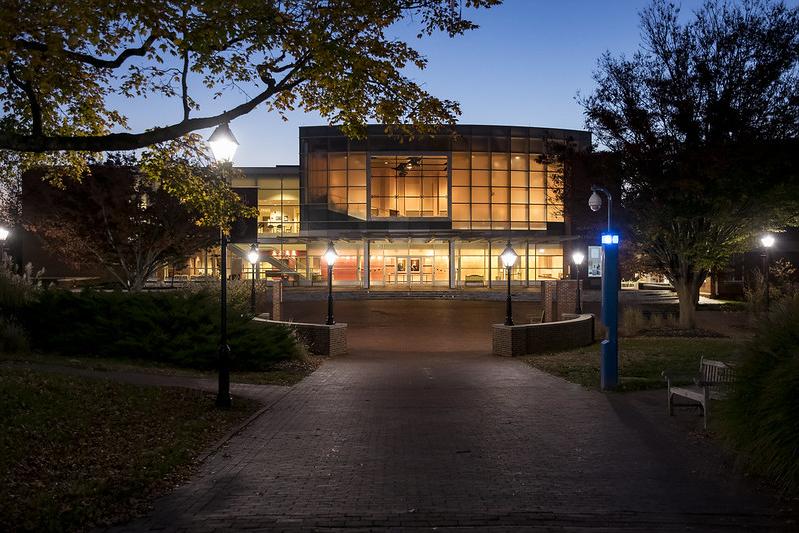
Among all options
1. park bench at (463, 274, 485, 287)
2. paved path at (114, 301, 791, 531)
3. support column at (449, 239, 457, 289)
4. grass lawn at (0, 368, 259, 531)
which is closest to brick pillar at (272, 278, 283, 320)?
paved path at (114, 301, 791, 531)

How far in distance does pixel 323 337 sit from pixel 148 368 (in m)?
6.55

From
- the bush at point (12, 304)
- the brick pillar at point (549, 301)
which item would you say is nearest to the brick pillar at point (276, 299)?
the bush at point (12, 304)

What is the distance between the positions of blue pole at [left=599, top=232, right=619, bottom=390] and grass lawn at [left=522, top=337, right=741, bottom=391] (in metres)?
0.31

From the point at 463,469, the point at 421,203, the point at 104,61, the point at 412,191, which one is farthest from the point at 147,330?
the point at 421,203

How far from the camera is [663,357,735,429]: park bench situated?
31.1 feet

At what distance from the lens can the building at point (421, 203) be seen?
2256 inches

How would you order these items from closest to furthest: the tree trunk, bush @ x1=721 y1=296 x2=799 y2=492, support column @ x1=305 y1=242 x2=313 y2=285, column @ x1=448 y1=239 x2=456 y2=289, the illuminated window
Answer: bush @ x1=721 y1=296 x2=799 y2=492
the tree trunk
column @ x1=448 y1=239 x2=456 y2=289
the illuminated window
support column @ x1=305 y1=242 x2=313 y2=285

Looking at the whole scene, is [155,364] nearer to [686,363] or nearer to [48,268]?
[686,363]

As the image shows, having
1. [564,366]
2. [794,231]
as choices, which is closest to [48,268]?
[564,366]

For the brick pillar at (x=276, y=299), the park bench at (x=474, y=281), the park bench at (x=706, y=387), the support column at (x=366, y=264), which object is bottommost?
the park bench at (x=706, y=387)

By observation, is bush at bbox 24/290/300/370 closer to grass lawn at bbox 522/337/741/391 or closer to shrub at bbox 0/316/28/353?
shrub at bbox 0/316/28/353

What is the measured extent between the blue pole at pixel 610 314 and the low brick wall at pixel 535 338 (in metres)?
6.79

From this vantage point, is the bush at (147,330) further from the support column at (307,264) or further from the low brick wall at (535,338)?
the support column at (307,264)

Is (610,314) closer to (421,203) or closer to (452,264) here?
(452,264)
